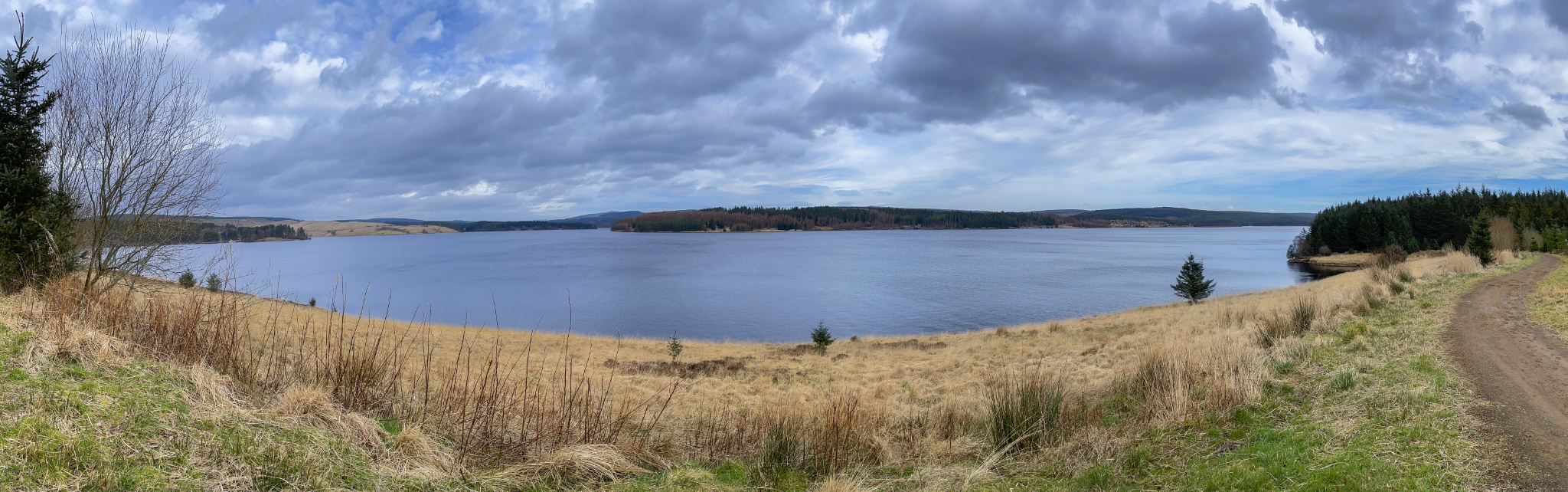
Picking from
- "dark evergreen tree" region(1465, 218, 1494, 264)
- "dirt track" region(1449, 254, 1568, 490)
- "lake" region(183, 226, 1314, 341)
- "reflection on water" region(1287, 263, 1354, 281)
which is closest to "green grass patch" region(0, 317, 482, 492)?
"lake" region(183, 226, 1314, 341)

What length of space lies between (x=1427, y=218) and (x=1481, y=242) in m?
56.1

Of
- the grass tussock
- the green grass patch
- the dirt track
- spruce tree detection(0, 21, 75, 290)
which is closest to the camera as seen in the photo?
the green grass patch

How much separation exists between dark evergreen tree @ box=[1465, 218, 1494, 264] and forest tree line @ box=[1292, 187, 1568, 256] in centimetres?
3283

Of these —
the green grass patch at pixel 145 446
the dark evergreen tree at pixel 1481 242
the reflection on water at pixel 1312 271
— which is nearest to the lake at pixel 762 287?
the reflection on water at pixel 1312 271

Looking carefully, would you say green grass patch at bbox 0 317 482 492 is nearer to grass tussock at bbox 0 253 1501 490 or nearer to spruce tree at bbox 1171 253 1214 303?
grass tussock at bbox 0 253 1501 490

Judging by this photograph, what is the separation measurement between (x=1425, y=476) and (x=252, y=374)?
10.0 m

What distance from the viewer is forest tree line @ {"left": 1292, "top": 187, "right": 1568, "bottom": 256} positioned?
184 ft

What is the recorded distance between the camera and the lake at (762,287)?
36125 millimetres

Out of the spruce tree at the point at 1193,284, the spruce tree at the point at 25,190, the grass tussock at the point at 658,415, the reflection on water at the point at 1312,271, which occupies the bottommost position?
the reflection on water at the point at 1312,271

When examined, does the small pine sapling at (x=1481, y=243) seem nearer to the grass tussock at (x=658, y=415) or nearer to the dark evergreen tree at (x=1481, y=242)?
the dark evergreen tree at (x=1481, y=242)

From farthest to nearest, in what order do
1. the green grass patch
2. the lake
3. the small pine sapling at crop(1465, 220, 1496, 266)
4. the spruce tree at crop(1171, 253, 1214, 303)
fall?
the lake → the spruce tree at crop(1171, 253, 1214, 303) → the small pine sapling at crop(1465, 220, 1496, 266) → the green grass patch

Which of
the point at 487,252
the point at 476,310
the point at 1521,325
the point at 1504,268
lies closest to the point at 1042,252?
the point at 1504,268

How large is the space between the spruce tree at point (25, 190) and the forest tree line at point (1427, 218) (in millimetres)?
79022

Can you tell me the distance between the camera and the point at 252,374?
233 inches
